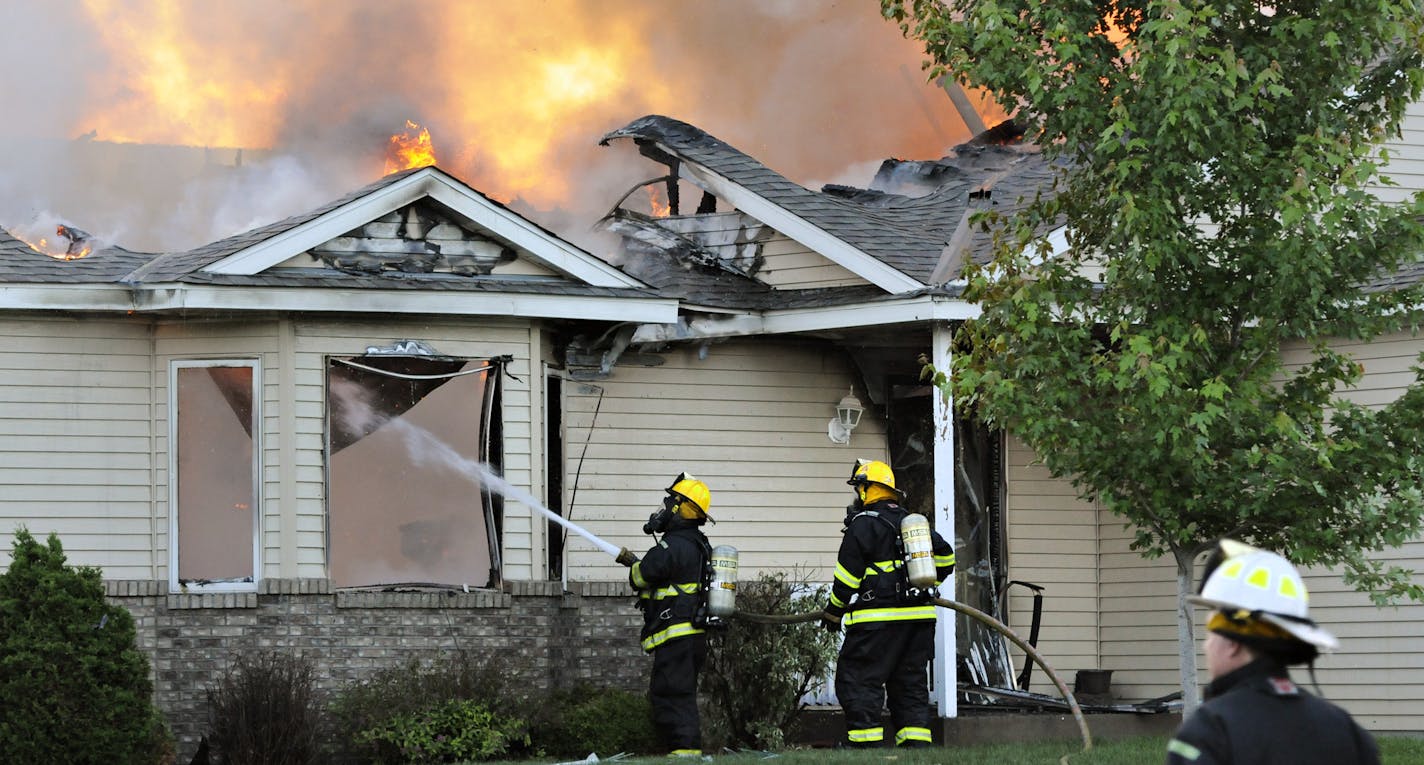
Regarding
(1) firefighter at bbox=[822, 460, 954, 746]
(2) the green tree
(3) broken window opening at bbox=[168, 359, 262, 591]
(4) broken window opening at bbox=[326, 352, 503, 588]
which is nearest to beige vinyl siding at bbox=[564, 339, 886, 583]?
(4) broken window opening at bbox=[326, 352, 503, 588]

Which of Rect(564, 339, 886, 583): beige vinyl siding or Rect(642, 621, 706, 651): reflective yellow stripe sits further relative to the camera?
Rect(564, 339, 886, 583): beige vinyl siding

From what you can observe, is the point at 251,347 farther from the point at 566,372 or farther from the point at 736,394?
the point at 736,394

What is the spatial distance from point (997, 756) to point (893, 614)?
1.23m

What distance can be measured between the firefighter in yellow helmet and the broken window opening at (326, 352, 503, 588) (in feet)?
5.34

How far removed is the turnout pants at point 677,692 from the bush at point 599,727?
1.19 ft

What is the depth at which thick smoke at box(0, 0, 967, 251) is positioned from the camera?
49.1ft

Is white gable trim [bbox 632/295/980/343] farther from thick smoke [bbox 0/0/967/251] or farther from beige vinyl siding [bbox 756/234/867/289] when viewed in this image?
thick smoke [bbox 0/0/967/251]

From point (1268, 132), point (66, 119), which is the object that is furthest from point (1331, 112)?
point (66, 119)

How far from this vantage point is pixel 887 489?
10742mm

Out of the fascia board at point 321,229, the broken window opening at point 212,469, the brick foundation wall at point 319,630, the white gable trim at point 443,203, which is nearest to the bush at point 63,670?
the brick foundation wall at point 319,630

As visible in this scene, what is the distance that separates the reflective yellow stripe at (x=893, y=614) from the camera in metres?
10.5

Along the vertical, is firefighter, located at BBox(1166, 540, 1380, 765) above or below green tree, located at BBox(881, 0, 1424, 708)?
below

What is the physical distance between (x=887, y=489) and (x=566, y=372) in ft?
9.69

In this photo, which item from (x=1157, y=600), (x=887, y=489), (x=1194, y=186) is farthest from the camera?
(x=1157, y=600)
